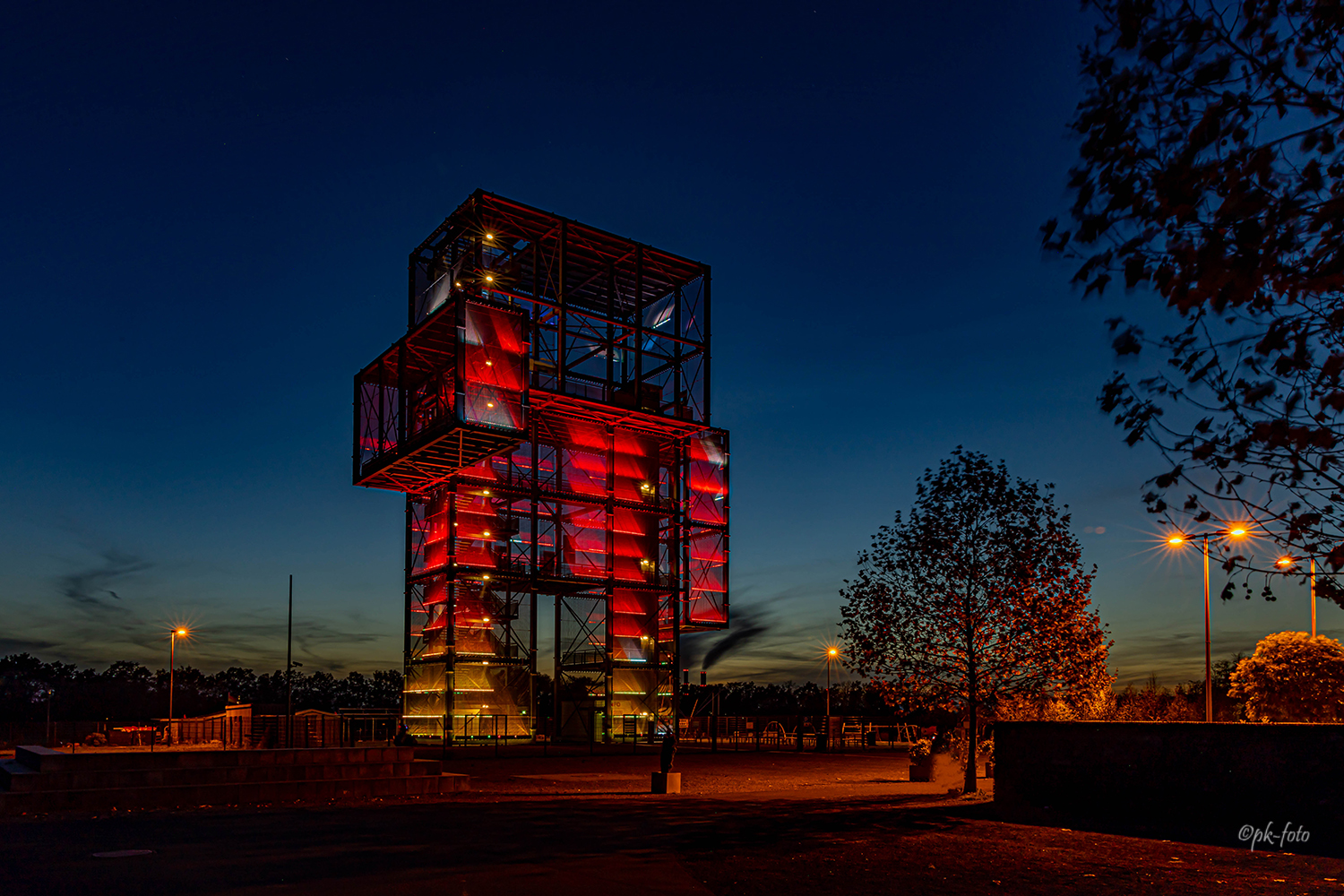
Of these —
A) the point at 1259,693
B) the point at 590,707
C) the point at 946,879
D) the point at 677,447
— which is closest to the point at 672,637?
the point at 590,707

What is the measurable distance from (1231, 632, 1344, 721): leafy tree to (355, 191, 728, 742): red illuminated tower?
35910mm

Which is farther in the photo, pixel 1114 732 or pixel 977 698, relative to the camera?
pixel 977 698

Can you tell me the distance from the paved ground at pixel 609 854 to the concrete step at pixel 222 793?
1.03 meters

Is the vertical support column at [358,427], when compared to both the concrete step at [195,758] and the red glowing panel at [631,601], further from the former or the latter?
the concrete step at [195,758]

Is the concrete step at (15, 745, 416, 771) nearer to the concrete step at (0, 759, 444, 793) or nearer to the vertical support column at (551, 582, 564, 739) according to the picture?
the concrete step at (0, 759, 444, 793)

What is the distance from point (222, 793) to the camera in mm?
18797

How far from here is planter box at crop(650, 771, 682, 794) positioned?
75.2 feet

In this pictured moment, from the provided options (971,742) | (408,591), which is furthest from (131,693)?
(971,742)

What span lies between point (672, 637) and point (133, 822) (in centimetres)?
5038

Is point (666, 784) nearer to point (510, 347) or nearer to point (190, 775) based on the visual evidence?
point (190, 775)

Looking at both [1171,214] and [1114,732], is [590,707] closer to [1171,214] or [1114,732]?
[1114,732]

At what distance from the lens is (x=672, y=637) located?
64875 millimetres

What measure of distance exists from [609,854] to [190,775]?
34.4ft

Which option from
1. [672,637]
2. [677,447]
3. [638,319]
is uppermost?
[638,319]
